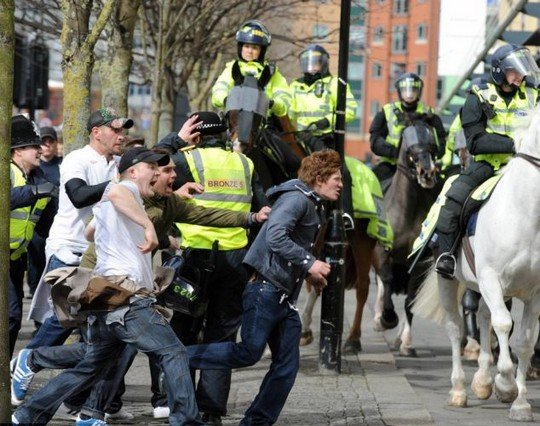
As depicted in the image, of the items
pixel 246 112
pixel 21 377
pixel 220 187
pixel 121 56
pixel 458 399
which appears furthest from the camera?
pixel 121 56

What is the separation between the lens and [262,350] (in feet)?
29.0

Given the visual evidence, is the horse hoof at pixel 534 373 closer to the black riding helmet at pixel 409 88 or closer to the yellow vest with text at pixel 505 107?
the yellow vest with text at pixel 505 107

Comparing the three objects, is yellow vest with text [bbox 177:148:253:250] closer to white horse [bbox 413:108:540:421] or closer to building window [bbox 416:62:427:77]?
white horse [bbox 413:108:540:421]

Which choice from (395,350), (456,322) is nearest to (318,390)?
(456,322)

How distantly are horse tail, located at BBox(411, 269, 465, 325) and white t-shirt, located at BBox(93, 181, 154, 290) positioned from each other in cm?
481

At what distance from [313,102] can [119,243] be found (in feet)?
21.5

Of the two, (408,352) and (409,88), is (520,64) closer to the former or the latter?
(408,352)

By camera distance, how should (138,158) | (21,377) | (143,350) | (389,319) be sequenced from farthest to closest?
(389,319)
(21,377)
(138,158)
(143,350)

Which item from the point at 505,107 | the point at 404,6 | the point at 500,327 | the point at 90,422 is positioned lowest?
the point at 90,422

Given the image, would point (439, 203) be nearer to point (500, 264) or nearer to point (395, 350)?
point (500, 264)

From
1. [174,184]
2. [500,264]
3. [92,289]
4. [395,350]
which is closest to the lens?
[92,289]

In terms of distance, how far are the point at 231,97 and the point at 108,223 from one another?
12.1 ft

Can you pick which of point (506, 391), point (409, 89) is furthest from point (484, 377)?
point (409, 89)

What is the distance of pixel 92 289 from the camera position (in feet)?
25.9
